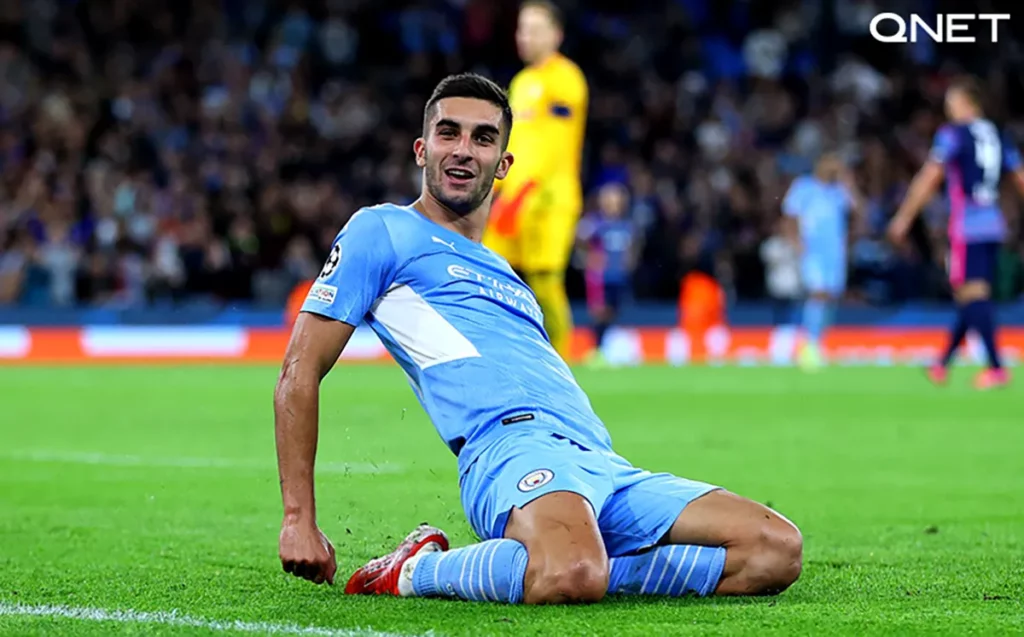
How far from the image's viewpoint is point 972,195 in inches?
522

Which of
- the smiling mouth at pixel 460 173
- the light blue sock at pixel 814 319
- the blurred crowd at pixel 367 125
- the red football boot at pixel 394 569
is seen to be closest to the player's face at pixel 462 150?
the smiling mouth at pixel 460 173

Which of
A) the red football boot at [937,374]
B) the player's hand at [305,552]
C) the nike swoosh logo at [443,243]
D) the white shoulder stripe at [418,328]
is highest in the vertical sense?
the nike swoosh logo at [443,243]

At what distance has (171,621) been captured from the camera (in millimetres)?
3969

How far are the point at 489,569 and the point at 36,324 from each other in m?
16.3

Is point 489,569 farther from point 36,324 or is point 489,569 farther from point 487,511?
point 36,324

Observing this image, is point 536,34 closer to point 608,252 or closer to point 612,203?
point 608,252

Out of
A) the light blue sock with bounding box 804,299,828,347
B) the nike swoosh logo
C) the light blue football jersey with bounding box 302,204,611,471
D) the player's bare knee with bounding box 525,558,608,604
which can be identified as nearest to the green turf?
the player's bare knee with bounding box 525,558,608,604

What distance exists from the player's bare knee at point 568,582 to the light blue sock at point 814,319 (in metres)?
13.4

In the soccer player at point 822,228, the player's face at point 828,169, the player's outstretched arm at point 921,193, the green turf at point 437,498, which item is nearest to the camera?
the green turf at point 437,498

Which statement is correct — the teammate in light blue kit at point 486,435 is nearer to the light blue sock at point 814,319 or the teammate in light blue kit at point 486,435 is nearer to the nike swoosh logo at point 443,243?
the nike swoosh logo at point 443,243

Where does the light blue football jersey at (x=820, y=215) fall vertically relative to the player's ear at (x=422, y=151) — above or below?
below

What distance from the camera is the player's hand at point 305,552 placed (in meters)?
4.15

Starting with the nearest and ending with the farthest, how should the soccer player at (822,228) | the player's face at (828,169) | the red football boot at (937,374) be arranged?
the red football boot at (937,374)
the soccer player at (822,228)
the player's face at (828,169)

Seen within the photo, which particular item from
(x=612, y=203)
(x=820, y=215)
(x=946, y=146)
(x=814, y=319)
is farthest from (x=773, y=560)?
(x=612, y=203)
